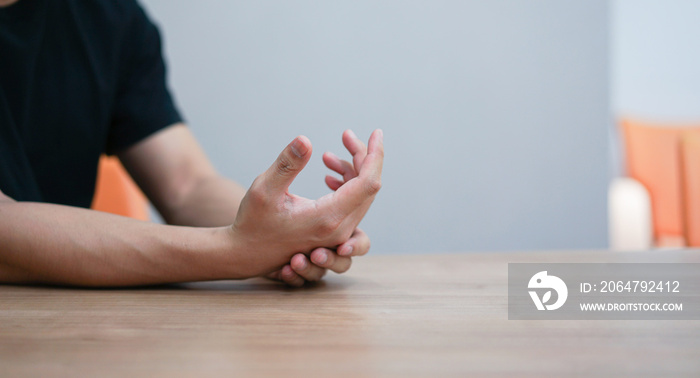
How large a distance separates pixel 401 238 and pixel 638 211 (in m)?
1.22

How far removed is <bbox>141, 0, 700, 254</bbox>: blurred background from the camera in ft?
6.88

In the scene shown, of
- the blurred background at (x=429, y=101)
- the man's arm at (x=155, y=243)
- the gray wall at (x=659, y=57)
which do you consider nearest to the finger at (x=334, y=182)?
the man's arm at (x=155, y=243)

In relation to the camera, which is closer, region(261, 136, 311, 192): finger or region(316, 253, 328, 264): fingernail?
region(261, 136, 311, 192): finger

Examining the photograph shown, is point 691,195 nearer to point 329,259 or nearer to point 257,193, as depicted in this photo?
point 329,259

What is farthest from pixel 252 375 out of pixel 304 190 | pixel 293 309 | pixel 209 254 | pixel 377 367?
pixel 304 190

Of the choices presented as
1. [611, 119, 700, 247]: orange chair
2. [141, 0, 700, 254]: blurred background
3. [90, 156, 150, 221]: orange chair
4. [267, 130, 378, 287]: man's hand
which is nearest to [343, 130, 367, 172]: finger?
[267, 130, 378, 287]: man's hand

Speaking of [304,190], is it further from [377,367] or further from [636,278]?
[377,367]

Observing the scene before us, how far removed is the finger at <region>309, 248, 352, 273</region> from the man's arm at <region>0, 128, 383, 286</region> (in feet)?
0.05

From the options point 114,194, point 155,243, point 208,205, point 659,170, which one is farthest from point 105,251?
point 659,170

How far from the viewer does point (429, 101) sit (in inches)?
87.1

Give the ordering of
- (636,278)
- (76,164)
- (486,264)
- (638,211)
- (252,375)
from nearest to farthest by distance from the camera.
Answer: (252,375) < (636,278) < (486,264) < (76,164) < (638,211)

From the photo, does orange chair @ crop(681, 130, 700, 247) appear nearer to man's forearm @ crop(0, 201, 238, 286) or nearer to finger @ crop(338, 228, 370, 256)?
finger @ crop(338, 228, 370, 256)

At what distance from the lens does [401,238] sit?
7.18ft

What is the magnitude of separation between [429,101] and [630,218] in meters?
1.16
